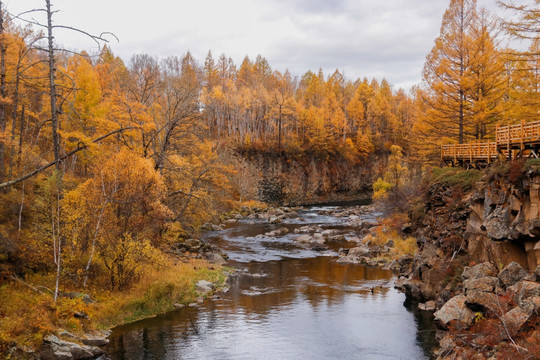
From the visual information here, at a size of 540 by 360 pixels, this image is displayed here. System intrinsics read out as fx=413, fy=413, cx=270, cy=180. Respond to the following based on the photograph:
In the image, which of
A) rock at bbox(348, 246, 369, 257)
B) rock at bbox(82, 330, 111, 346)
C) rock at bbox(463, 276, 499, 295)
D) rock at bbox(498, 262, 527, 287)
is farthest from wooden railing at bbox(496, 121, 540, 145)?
rock at bbox(82, 330, 111, 346)

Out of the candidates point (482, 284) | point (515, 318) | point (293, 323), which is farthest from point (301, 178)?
point (515, 318)

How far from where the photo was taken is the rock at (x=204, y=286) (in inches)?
997

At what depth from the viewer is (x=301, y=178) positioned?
8156 centimetres

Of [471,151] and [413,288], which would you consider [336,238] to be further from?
[471,151]

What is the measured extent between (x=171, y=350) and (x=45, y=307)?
563 cm

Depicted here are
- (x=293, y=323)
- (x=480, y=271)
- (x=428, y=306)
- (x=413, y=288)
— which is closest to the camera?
(x=480, y=271)

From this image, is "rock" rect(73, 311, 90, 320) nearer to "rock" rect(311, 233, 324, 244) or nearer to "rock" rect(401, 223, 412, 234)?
"rock" rect(401, 223, 412, 234)

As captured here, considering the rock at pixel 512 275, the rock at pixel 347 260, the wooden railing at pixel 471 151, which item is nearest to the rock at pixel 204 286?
the rock at pixel 347 260

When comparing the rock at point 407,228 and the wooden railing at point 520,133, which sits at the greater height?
the wooden railing at point 520,133

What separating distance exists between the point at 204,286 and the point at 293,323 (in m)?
7.55

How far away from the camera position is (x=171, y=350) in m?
17.4

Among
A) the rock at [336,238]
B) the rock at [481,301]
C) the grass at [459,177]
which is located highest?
the grass at [459,177]

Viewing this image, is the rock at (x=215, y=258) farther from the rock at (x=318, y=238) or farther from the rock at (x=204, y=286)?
the rock at (x=318, y=238)

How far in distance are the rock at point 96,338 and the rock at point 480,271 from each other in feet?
54.1
